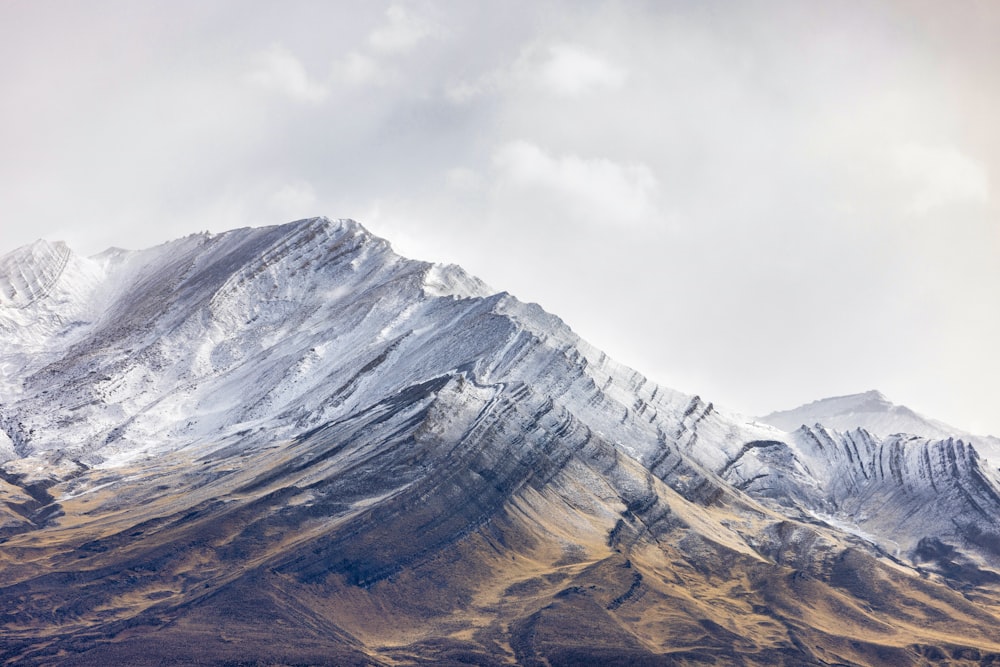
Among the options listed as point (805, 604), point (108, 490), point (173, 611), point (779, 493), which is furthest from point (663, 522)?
point (108, 490)

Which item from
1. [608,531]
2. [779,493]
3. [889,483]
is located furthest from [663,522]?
[889,483]

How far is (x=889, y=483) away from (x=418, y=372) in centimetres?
7524

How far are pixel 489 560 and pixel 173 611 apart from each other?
119 ft

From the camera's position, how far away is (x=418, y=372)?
197 meters

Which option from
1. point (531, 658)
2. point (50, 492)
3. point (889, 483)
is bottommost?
point (50, 492)

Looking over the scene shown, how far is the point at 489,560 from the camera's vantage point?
145875 mm

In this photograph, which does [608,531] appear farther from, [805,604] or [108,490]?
[108,490]

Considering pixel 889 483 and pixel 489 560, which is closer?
pixel 489 560

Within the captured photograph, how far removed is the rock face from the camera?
131 m

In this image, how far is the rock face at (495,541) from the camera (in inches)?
5167

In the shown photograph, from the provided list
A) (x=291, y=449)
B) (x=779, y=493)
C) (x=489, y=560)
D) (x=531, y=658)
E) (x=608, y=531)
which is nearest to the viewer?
(x=531, y=658)

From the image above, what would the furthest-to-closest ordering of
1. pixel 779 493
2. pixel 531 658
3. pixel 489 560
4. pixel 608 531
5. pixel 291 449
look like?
pixel 779 493 → pixel 291 449 → pixel 608 531 → pixel 489 560 → pixel 531 658

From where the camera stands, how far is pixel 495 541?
14938 cm

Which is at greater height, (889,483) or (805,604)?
(889,483)
